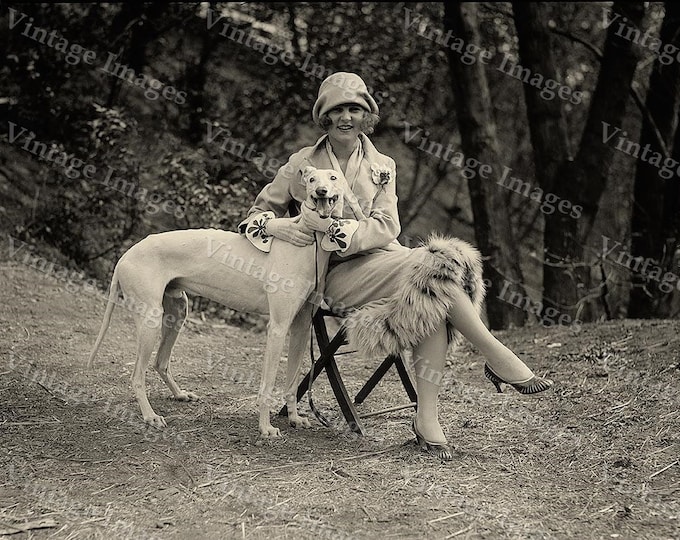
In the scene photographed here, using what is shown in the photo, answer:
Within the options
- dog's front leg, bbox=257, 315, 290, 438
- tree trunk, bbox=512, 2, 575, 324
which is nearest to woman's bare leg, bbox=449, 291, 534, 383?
dog's front leg, bbox=257, 315, 290, 438

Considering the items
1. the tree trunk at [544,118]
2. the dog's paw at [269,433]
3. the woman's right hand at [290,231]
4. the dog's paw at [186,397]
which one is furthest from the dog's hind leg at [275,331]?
the tree trunk at [544,118]

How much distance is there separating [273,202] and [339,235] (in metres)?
0.58

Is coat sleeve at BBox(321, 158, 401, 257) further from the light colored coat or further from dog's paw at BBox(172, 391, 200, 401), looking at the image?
dog's paw at BBox(172, 391, 200, 401)

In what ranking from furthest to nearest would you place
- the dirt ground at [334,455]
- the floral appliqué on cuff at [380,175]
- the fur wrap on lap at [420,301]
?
the floral appliqué on cuff at [380,175] < the fur wrap on lap at [420,301] < the dirt ground at [334,455]

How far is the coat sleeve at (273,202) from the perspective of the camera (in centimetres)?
404

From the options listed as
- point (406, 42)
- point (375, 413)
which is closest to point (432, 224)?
point (406, 42)

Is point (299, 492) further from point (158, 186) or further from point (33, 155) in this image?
point (33, 155)

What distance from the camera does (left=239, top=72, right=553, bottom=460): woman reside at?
3.72 metres

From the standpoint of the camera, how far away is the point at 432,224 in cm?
1089

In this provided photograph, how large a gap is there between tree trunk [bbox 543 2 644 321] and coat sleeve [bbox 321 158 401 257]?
3475 mm

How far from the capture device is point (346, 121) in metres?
4.03

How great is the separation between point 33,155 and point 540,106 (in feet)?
16.0

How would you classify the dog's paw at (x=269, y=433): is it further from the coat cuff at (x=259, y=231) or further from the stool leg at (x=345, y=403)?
the coat cuff at (x=259, y=231)

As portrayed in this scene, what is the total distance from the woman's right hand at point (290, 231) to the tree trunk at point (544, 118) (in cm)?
399
